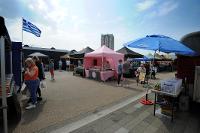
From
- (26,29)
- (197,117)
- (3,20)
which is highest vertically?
(26,29)

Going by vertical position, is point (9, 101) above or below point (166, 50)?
below

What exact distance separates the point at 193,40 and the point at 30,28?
8941mm

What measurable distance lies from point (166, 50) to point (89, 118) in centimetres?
301

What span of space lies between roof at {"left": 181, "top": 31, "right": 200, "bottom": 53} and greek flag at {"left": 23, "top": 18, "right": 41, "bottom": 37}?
855 cm

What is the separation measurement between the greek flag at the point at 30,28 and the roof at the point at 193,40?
8.55 m

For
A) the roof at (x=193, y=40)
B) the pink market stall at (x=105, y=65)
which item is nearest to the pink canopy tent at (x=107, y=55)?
the pink market stall at (x=105, y=65)

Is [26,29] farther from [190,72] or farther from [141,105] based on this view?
[190,72]

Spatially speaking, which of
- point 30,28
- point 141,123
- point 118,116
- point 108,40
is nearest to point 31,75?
point 118,116

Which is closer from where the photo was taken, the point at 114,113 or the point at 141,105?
the point at 114,113

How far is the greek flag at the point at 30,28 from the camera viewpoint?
32.0 feet

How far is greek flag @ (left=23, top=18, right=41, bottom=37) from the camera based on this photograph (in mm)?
9755

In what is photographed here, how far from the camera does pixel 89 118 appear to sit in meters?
4.82

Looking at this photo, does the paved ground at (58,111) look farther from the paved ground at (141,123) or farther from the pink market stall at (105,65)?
the pink market stall at (105,65)

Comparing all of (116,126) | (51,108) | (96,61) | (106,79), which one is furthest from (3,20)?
(96,61)
